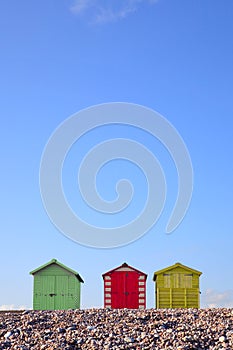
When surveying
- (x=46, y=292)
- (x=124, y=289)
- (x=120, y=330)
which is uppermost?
(x=124, y=289)

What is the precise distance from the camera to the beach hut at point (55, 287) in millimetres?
21688

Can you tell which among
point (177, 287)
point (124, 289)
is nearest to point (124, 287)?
point (124, 289)

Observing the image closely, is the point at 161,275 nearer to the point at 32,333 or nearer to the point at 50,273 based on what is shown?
the point at 50,273

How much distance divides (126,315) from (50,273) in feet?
28.1

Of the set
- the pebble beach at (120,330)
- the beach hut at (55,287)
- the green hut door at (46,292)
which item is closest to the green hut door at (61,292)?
the beach hut at (55,287)

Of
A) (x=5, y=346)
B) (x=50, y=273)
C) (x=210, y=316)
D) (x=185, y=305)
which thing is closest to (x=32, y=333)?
(x=5, y=346)

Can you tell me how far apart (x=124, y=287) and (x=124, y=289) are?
3.3 inches

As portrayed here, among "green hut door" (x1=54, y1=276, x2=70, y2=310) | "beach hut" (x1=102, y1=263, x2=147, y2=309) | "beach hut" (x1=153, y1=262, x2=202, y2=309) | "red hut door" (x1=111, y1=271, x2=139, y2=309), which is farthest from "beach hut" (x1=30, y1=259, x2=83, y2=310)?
"beach hut" (x1=153, y1=262, x2=202, y2=309)

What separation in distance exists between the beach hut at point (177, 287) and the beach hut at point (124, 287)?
0.69 meters

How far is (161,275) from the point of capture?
72.6ft

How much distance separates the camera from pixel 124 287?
22.0 meters

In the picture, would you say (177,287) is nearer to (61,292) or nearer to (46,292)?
(61,292)

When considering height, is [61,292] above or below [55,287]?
below

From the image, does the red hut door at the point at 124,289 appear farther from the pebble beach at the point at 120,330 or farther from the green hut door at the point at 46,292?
the pebble beach at the point at 120,330
